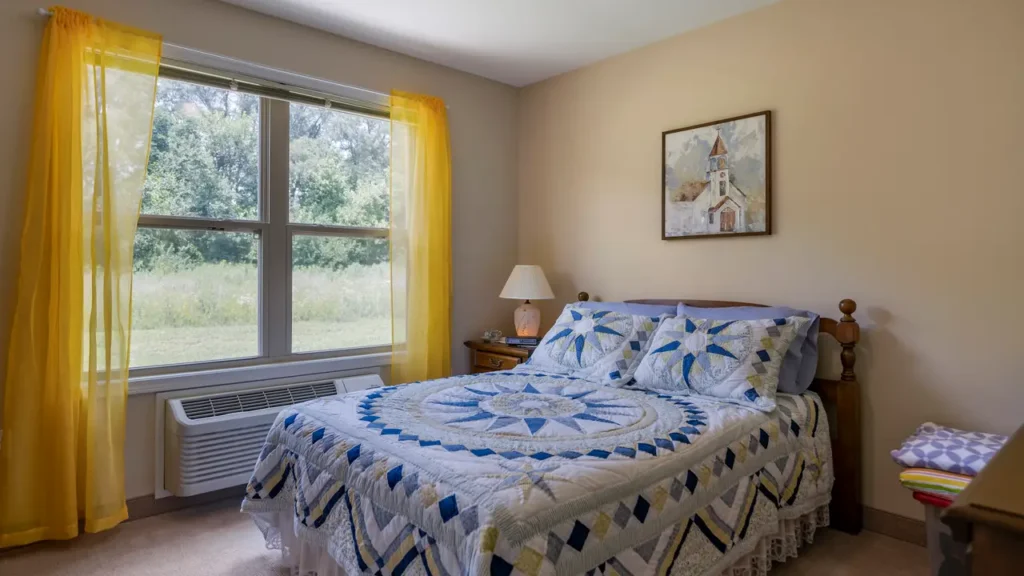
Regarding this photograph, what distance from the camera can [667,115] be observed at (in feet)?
10.6

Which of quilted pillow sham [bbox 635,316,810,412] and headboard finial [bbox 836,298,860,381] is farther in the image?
headboard finial [bbox 836,298,860,381]

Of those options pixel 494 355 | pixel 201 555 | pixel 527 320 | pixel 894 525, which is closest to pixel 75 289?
pixel 201 555

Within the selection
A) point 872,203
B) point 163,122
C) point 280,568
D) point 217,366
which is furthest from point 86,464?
point 872,203

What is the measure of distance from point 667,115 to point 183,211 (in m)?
2.61

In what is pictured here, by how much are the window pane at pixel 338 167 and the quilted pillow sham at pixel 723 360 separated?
190 centimetres

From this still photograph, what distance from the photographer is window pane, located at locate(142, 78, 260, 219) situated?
2717 millimetres

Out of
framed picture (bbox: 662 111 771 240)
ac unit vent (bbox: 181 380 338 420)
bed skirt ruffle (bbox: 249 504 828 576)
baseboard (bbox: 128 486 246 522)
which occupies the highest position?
framed picture (bbox: 662 111 771 240)

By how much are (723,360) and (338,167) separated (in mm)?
2360

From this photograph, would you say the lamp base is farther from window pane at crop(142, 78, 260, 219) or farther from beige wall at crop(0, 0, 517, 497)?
window pane at crop(142, 78, 260, 219)

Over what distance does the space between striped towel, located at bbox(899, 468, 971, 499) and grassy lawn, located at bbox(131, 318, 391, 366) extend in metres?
2.68

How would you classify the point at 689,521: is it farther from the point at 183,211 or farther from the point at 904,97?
the point at 183,211

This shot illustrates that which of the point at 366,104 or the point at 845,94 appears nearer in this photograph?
the point at 845,94

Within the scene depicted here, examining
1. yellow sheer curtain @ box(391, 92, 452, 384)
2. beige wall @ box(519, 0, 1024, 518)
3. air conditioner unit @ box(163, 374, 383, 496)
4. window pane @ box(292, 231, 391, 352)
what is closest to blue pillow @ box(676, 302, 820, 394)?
beige wall @ box(519, 0, 1024, 518)

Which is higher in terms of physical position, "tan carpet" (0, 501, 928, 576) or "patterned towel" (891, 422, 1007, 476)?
"patterned towel" (891, 422, 1007, 476)
